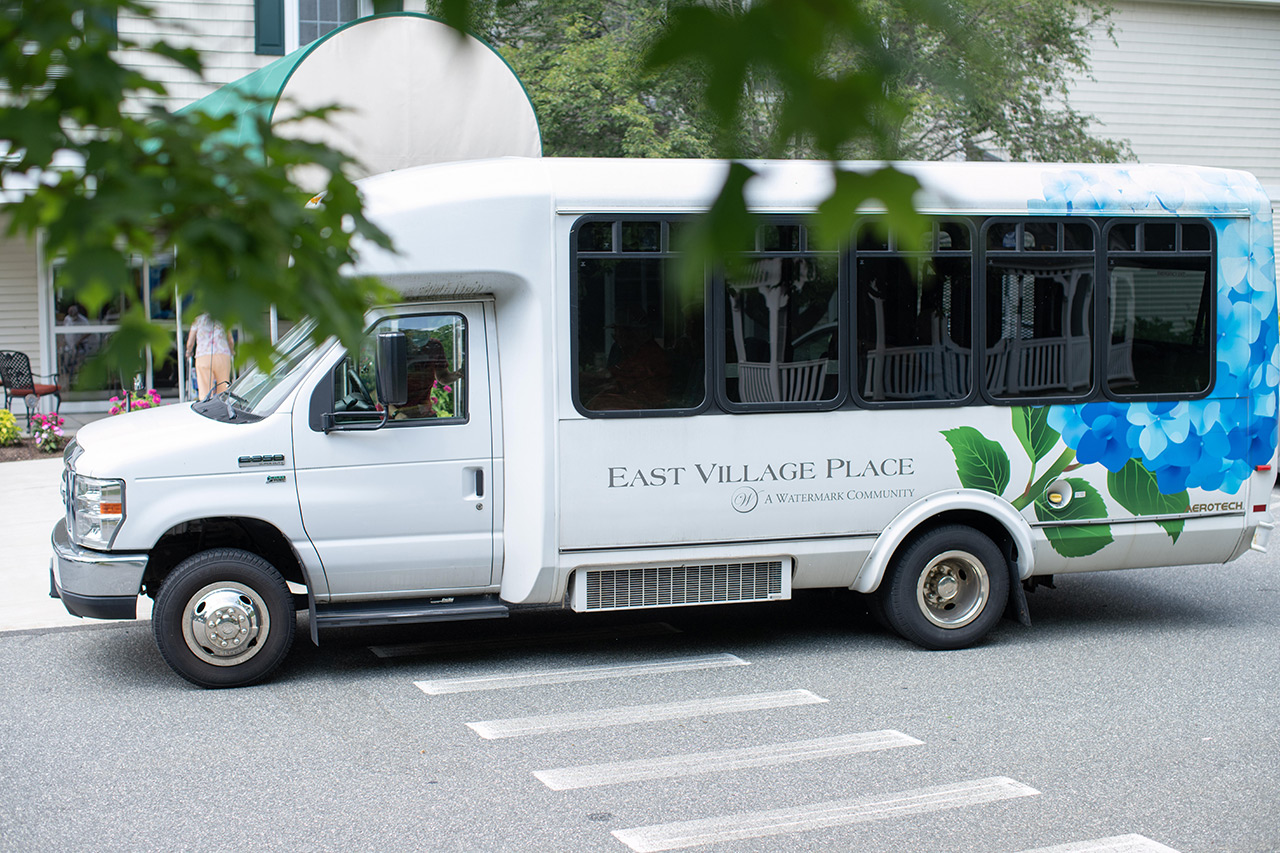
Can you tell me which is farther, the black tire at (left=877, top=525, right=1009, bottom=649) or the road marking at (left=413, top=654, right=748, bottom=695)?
the black tire at (left=877, top=525, right=1009, bottom=649)

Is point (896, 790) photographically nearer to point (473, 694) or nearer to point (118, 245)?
point (473, 694)

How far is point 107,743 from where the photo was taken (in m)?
5.80

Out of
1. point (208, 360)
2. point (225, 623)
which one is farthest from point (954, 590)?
point (208, 360)

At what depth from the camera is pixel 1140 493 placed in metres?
7.55

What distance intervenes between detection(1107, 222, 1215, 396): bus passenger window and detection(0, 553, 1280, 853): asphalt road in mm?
1628

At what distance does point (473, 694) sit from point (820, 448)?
2.36 m

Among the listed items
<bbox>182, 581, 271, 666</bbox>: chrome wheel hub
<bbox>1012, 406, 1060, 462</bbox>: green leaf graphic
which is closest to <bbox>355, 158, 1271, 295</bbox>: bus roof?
<bbox>1012, 406, 1060, 462</bbox>: green leaf graphic

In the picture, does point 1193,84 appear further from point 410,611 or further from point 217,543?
point 217,543

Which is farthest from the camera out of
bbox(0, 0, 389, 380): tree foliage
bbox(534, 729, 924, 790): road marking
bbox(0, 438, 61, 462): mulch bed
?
bbox(0, 438, 61, 462): mulch bed

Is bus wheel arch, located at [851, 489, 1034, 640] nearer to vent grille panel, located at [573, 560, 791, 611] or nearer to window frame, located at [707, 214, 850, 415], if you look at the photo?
vent grille panel, located at [573, 560, 791, 611]

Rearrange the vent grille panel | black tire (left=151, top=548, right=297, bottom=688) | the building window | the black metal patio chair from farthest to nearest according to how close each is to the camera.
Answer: the black metal patio chair → the building window → the vent grille panel → black tire (left=151, top=548, right=297, bottom=688)

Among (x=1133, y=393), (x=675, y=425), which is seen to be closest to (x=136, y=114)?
(x=675, y=425)

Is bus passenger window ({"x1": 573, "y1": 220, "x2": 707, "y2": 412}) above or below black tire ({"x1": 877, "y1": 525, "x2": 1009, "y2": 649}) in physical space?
above

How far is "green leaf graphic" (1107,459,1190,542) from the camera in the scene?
7531mm
